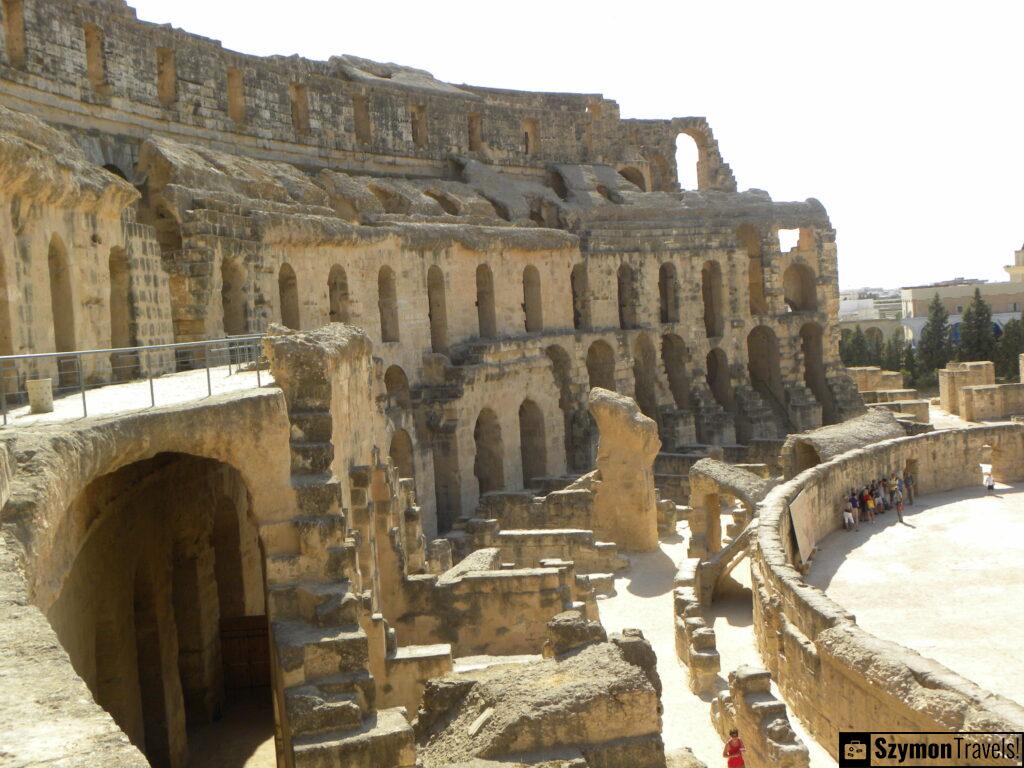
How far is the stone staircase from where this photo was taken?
910 cm

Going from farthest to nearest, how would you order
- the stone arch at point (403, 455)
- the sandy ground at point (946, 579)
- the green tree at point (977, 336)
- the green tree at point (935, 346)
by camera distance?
1. the green tree at point (935, 346)
2. the green tree at point (977, 336)
3. the stone arch at point (403, 455)
4. the sandy ground at point (946, 579)

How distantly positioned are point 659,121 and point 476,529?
24.5m

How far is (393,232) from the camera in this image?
25531mm

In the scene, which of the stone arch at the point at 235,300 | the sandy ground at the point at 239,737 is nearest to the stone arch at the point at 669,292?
the stone arch at the point at 235,300

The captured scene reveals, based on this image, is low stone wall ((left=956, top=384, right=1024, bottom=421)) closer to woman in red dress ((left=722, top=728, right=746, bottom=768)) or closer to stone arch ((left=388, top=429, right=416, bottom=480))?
stone arch ((left=388, top=429, right=416, bottom=480))

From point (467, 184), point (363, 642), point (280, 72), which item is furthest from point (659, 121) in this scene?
point (363, 642)

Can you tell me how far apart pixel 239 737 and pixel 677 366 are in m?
23.5

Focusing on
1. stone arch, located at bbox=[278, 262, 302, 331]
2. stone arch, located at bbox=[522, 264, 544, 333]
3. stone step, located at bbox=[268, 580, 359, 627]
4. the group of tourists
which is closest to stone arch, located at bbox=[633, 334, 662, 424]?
stone arch, located at bbox=[522, 264, 544, 333]

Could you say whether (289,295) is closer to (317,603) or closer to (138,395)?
(138,395)

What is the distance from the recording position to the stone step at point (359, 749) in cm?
898

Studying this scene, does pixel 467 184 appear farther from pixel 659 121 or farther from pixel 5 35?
pixel 5 35

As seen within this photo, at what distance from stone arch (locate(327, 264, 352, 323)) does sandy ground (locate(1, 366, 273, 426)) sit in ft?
33.6

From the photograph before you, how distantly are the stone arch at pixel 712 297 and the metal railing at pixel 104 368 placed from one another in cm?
2051

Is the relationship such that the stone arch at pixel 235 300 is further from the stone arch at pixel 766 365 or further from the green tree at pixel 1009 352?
the green tree at pixel 1009 352
